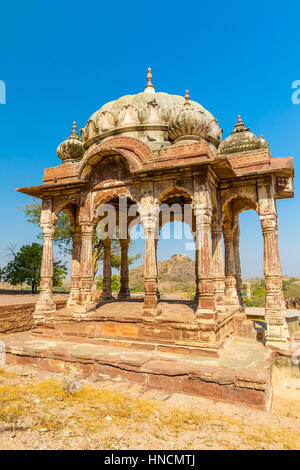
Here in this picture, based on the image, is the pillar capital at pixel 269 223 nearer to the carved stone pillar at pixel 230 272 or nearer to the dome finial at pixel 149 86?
the carved stone pillar at pixel 230 272

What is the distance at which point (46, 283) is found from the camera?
8828mm

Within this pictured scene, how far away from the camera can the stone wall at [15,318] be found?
10.9 metres

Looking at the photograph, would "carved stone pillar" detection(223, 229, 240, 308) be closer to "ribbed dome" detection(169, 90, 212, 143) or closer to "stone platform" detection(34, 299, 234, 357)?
"stone platform" detection(34, 299, 234, 357)

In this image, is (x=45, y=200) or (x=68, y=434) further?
(x=45, y=200)

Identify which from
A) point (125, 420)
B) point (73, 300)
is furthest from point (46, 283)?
point (125, 420)

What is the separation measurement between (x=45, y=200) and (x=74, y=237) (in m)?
1.66

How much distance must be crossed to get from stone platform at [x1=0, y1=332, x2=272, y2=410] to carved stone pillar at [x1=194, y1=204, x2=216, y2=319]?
1.03 metres

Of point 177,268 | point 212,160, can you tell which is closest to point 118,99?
point 212,160

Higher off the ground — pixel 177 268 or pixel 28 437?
pixel 177 268

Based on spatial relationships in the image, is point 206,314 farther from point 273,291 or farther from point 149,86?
point 149,86

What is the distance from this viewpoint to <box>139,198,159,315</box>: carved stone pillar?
7.05 metres

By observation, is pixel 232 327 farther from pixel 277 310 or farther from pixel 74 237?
pixel 74 237

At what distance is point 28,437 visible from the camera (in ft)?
11.3

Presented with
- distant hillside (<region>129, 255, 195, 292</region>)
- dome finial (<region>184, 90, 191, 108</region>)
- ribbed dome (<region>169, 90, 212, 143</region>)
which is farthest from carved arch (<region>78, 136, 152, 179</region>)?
distant hillside (<region>129, 255, 195, 292</region>)
